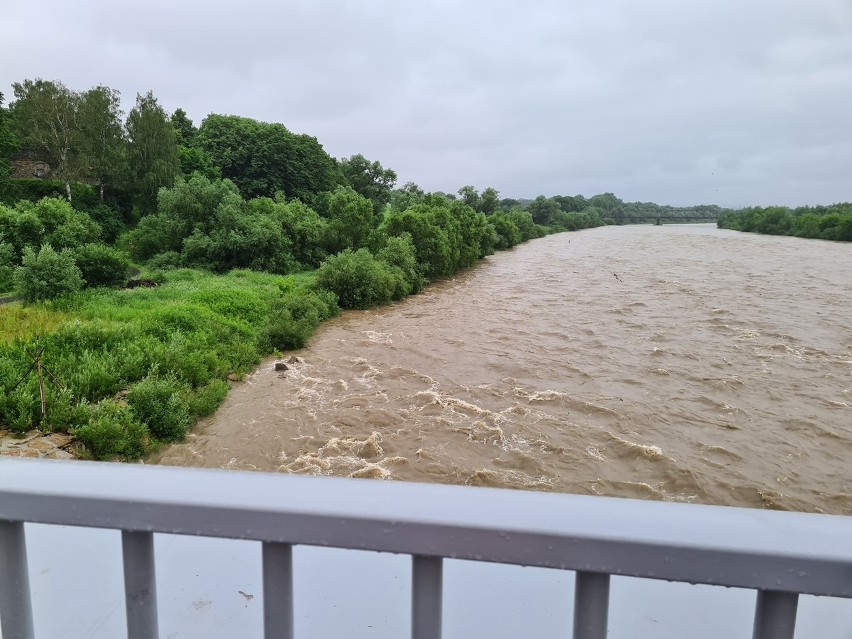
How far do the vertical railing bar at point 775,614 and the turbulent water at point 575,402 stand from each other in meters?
8.10

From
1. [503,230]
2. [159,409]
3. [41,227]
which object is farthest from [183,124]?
[159,409]

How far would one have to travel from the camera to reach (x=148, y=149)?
35.6 meters

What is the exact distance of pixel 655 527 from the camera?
0.79 m

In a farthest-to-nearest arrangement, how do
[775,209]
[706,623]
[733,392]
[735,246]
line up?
[775,209], [735,246], [733,392], [706,623]

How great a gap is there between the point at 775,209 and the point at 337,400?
233 ft

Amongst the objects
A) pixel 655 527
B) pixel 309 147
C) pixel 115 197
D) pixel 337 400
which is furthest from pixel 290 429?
pixel 309 147

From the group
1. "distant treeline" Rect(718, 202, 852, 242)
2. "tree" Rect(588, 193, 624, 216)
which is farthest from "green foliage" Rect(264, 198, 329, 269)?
"tree" Rect(588, 193, 624, 216)

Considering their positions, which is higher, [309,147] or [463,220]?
[309,147]

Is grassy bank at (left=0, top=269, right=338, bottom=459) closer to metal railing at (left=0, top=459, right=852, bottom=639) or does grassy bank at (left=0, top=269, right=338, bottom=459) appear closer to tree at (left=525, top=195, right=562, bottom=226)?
metal railing at (left=0, top=459, right=852, bottom=639)

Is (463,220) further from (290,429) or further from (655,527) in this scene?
(655,527)

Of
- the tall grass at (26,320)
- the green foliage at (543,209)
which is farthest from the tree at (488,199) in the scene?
the tall grass at (26,320)

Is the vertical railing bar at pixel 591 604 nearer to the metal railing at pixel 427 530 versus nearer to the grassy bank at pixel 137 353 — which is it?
the metal railing at pixel 427 530

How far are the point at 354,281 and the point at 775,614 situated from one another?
21.3 meters

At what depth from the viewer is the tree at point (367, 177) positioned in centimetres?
5584
